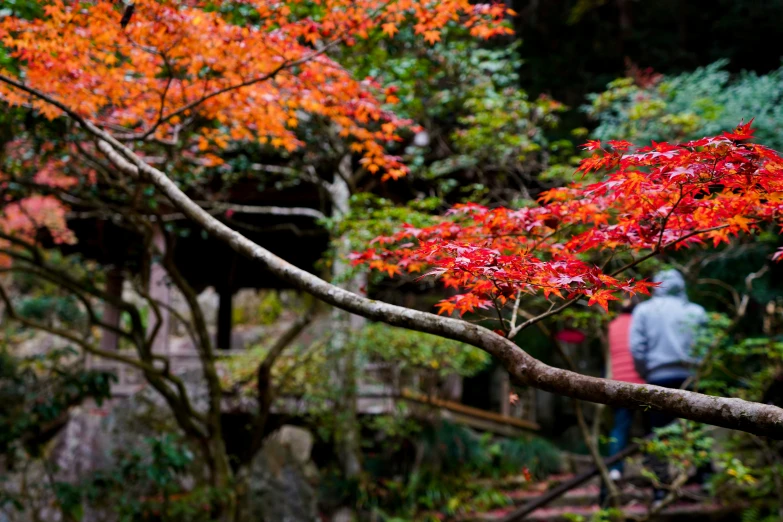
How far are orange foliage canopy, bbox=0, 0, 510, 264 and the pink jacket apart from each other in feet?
8.51

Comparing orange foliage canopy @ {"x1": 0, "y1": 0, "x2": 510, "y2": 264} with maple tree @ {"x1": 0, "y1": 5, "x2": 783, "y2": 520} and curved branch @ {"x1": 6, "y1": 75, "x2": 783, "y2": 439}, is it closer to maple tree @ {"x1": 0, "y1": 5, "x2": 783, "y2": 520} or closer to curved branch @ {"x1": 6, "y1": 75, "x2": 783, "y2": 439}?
maple tree @ {"x1": 0, "y1": 5, "x2": 783, "y2": 520}

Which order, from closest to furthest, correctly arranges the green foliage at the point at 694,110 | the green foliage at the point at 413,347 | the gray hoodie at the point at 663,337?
the gray hoodie at the point at 663,337
the green foliage at the point at 694,110
the green foliage at the point at 413,347

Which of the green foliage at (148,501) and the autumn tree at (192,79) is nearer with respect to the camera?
the autumn tree at (192,79)

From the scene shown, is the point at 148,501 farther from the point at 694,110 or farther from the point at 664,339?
the point at 694,110

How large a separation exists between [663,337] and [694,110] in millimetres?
3233

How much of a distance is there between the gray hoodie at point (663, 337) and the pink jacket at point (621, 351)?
0.80ft

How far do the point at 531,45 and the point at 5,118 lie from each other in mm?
9290

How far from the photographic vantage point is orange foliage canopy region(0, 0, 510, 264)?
10.6 ft

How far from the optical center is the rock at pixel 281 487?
21.1 ft

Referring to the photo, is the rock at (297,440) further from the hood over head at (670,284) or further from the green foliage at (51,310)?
the green foliage at (51,310)

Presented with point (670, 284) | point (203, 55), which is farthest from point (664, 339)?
point (203, 55)

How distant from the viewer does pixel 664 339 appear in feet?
15.1

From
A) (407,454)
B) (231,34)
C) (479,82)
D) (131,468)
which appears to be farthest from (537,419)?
(231,34)

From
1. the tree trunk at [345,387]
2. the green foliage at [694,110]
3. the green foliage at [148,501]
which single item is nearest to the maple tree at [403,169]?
the green foliage at [148,501]
